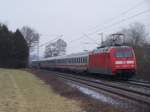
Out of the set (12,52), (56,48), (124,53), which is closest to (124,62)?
(124,53)

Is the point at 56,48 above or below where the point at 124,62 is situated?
above

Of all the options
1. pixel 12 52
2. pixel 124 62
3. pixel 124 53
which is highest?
pixel 12 52

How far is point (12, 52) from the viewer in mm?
101750

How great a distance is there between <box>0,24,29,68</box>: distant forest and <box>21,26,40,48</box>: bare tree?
2953 centimetres

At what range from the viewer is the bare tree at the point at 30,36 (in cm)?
13500

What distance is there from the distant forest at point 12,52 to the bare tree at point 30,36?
96.9ft

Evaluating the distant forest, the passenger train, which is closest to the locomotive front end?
the passenger train

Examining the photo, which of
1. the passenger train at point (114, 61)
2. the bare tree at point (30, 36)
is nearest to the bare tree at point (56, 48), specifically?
the bare tree at point (30, 36)

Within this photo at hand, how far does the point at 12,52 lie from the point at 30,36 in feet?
128

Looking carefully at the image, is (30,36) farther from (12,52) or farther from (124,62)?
(124,62)

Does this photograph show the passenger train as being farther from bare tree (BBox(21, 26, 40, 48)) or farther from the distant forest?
bare tree (BBox(21, 26, 40, 48))

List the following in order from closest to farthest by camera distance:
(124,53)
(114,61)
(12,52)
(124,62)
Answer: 1. (114,61)
2. (124,62)
3. (124,53)
4. (12,52)

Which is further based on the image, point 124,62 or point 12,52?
point 12,52

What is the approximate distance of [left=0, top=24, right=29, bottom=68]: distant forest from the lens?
333 feet
